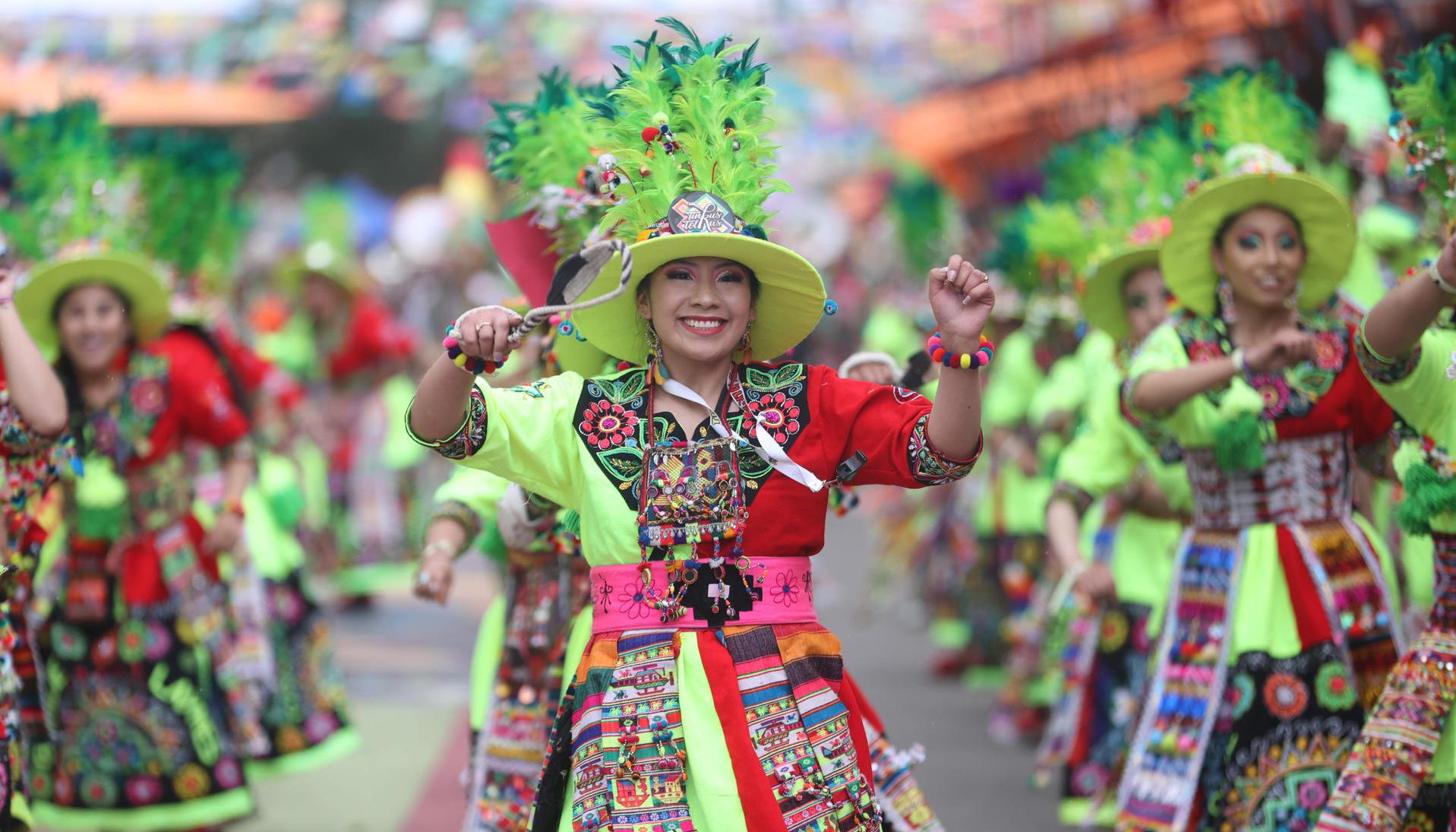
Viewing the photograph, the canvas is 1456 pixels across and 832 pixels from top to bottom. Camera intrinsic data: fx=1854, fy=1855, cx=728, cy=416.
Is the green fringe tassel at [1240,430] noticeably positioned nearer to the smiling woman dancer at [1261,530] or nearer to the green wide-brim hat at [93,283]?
the smiling woman dancer at [1261,530]

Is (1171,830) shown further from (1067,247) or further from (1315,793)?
(1067,247)

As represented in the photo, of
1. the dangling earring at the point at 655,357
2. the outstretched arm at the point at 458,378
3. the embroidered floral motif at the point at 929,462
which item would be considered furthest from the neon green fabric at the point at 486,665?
the embroidered floral motif at the point at 929,462

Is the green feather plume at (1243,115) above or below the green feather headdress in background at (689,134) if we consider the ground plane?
above

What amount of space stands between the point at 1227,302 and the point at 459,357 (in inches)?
102

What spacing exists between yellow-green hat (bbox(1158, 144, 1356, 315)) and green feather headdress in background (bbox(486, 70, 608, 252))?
166 cm

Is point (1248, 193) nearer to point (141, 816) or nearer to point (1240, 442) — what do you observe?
point (1240, 442)

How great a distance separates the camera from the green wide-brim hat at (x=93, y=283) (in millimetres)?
5824

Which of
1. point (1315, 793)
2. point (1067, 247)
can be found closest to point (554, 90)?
point (1315, 793)

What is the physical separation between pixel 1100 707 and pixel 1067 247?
2.12 m

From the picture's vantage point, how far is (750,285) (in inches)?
156

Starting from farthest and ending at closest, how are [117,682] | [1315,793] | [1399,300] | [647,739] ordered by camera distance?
1. [117,682]
2. [1315,793]
3. [1399,300]
4. [647,739]

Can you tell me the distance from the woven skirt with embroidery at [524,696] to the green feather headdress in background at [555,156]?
899 mm

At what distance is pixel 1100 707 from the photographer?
6.71 meters

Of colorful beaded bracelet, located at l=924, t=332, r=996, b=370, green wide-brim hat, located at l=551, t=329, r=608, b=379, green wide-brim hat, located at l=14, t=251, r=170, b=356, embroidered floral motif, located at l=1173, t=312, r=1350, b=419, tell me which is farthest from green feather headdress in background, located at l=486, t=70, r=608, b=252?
embroidered floral motif, located at l=1173, t=312, r=1350, b=419
